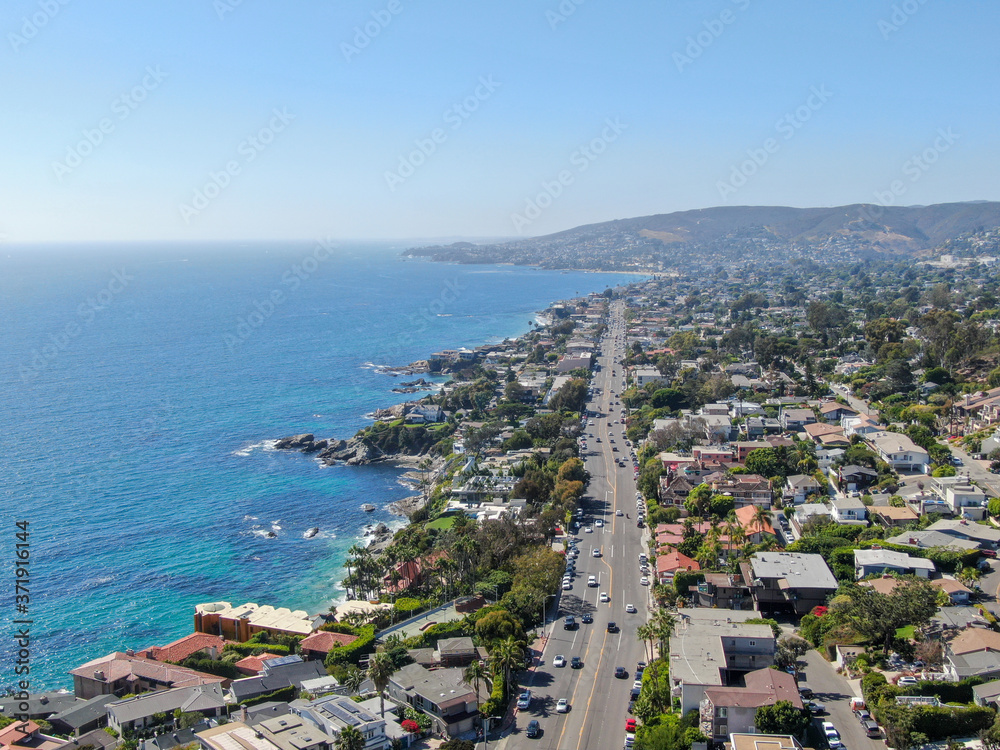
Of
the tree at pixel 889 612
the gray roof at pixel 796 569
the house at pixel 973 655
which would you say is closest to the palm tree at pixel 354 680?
the gray roof at pixel 796 569

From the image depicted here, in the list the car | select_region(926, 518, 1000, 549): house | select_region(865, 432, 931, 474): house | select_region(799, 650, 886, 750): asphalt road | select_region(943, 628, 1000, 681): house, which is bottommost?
select_region(799, 650, 886, 750): asphalt road

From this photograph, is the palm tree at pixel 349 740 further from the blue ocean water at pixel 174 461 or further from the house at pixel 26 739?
the blue ocean water at pixel 174 461

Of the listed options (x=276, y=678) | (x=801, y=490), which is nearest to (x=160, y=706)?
(x=276, y=678)

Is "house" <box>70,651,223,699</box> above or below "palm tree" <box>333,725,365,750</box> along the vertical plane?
below

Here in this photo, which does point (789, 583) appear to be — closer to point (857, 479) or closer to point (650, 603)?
point (650, 603)

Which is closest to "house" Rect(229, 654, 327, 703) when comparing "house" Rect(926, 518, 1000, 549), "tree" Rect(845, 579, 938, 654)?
"tree" Rect(845, 579, 938, 654)

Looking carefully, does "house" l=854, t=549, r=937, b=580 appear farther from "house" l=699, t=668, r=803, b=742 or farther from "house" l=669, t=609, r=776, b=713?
"house" l=699, t=668, r=803, b=742

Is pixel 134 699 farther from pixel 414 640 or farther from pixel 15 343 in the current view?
pixel 15 343
